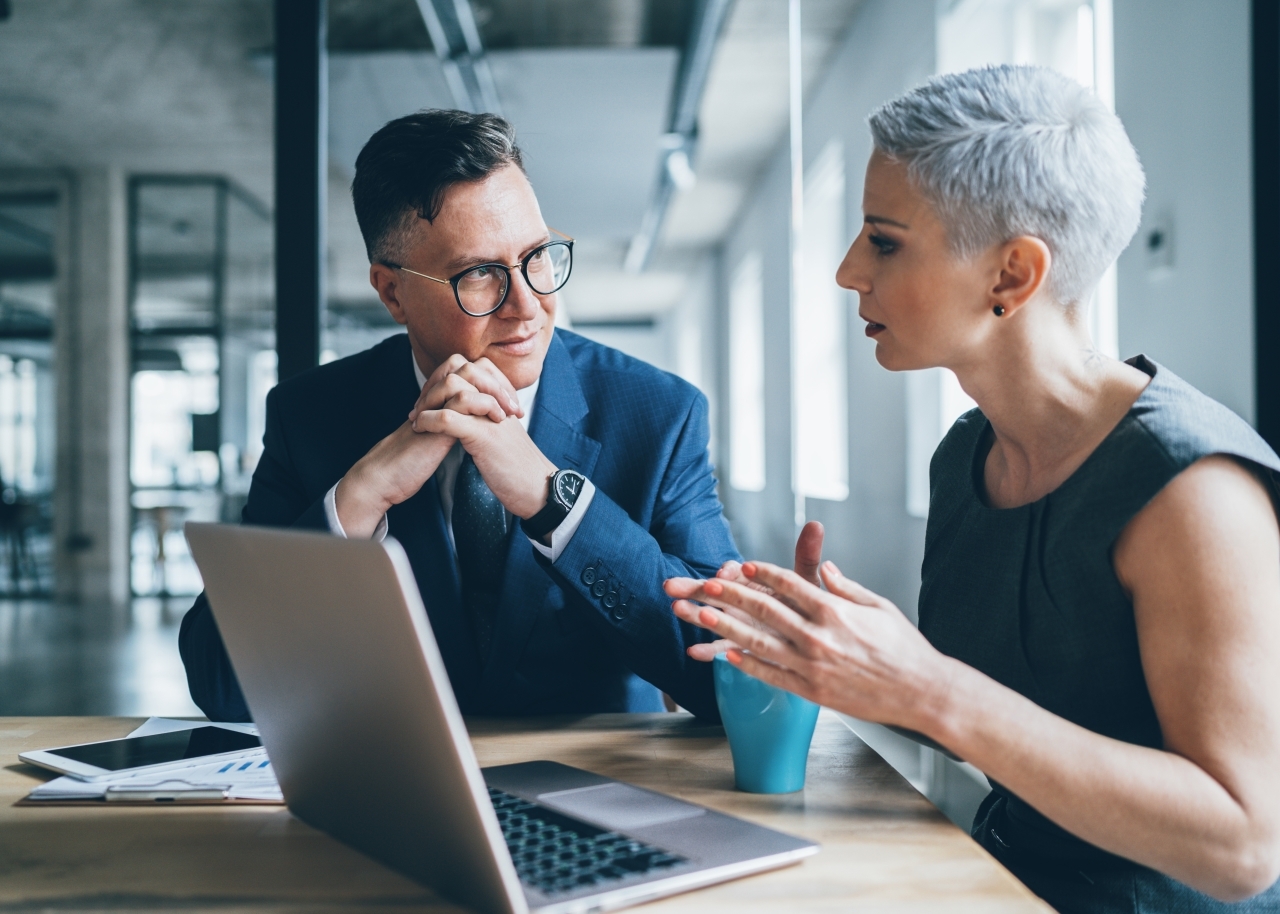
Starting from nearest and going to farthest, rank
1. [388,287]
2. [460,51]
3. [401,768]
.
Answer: [401,768], [388,287], [460,51]

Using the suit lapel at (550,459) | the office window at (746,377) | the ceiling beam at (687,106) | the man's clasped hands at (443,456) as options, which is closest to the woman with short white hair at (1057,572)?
the man's clasped hands at (443,456)

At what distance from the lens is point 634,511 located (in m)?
1.57

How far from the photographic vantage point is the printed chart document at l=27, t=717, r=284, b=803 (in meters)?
0.98

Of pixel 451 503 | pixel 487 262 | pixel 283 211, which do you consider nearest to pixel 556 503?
pixel 451 503

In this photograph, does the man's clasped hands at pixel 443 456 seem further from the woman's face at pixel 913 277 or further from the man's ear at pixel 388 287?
the woman's face at pixel 913 277

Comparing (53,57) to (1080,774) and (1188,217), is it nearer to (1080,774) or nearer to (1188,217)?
(1188,217)

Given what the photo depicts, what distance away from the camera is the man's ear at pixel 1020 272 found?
3.44 feet

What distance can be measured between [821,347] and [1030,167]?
5.40 m

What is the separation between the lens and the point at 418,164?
5.06ft

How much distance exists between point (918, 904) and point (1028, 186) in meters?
0.71

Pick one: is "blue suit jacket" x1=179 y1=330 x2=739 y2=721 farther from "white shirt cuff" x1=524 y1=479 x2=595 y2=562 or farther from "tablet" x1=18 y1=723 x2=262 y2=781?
"tablet" x1=18 y1=723 x2=262 y2=781

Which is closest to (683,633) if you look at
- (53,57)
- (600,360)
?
(600,360)

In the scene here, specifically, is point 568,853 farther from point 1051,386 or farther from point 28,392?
point 28,392

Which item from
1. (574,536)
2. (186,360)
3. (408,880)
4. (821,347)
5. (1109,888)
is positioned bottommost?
(1109,888)
